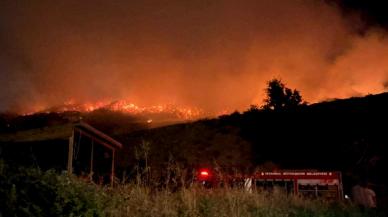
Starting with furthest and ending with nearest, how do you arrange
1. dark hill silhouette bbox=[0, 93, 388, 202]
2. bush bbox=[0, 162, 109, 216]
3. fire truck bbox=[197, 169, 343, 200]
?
dark hill silhouette bbox=[0, 93, 388, 202]
fire truck bbox=[197, 169, 343, 200]
bush bbox=[0, 162, 109, 216]

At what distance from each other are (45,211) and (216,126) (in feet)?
130

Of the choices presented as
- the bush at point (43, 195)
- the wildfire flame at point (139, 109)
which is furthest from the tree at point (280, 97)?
the bush at point (43, 195)

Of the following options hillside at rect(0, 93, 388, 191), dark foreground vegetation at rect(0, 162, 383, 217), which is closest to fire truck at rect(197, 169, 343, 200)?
hillside at rect(0, 93, 388, 191)

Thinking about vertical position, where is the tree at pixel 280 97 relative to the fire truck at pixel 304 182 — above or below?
above

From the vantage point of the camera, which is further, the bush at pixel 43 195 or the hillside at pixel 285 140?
the hillside at pixel 285 140

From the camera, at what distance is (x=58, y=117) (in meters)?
75.8

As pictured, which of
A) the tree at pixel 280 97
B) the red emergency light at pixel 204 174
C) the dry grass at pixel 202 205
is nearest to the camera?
the dry grass at pixel 202 205

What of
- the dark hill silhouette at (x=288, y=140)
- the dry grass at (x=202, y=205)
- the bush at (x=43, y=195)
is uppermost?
the dark hill silhouette at (x=288, y=140)

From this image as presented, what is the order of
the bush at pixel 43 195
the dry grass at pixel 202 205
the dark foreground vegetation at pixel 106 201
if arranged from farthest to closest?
the dry grass at pixel 202 205, the dark foreground vegetation at pixel 106 201, the bush at pixel 43 195

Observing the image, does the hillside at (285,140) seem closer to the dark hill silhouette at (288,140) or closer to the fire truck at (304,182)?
the dark hill silhouette at (288,140)

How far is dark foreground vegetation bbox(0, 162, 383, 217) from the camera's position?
4.40 metres

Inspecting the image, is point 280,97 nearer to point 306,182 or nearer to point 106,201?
point 306,182

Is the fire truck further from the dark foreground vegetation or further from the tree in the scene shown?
the tree

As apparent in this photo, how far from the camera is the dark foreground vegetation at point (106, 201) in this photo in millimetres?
4402
